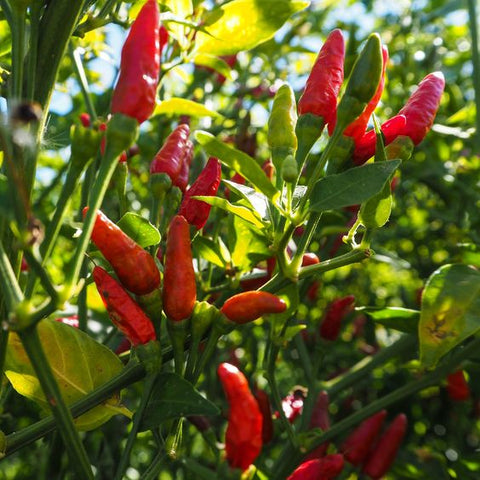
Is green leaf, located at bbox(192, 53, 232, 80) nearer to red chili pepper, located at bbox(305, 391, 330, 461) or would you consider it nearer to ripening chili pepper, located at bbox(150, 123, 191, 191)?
ripening chili pepper, located at bbox(150, 123, 191, 191)

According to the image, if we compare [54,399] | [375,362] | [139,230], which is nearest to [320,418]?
[375,362]

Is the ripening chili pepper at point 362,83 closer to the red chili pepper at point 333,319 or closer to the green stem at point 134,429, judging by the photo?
the green stem at point 134,429

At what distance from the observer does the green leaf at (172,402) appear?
85 centimetres

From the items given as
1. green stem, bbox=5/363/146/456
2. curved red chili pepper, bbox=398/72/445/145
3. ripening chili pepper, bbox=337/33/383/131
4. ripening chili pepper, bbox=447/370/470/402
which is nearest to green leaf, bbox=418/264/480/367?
curved red chili pepper, bbox=398/72/445/145

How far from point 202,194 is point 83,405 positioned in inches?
13.8

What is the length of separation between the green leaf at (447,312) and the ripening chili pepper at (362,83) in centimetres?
34

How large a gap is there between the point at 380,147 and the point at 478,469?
804mm

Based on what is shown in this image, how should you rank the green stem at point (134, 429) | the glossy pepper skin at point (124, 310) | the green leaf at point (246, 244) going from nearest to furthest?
the green stem at point (134, 429) → the glossy pepper skin at point (124, 310) → the green leaf at point (246, 244)

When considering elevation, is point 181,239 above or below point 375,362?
above

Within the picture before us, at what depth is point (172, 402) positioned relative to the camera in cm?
87

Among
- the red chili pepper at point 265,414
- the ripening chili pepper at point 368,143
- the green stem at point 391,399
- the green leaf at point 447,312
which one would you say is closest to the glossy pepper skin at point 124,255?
the ripening chili pepper at point 368,143

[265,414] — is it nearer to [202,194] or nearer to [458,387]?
[458,387]

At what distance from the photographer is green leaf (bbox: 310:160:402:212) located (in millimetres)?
876

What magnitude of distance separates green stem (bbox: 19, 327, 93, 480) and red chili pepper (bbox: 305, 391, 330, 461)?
738mm
